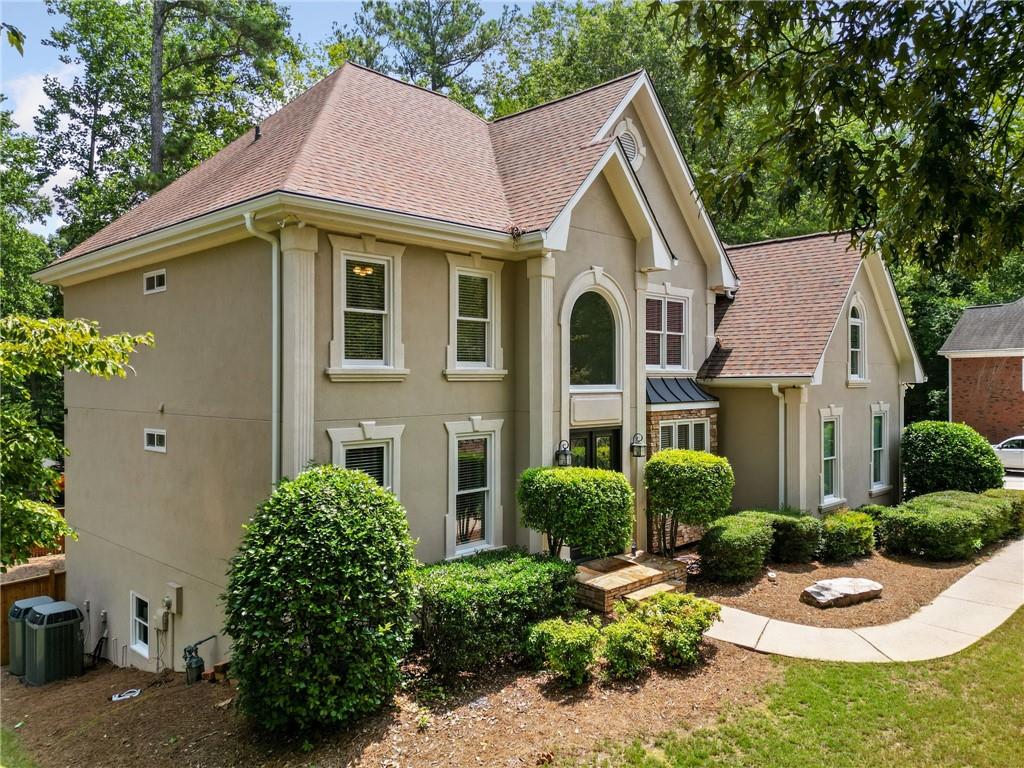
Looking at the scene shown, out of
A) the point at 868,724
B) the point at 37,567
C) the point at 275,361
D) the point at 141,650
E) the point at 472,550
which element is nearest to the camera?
the point at 868,724

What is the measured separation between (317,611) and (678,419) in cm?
942

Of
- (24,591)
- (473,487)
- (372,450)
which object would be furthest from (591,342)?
(24,591)

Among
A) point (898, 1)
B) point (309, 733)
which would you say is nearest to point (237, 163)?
point (309, 733)

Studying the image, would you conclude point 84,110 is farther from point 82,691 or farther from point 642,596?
point 642,596

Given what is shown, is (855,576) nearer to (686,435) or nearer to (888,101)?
(686,435)

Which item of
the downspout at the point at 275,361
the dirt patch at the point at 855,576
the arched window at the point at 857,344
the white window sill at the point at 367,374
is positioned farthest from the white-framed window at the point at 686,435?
the downspout at the point at 275,361

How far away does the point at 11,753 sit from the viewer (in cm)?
794

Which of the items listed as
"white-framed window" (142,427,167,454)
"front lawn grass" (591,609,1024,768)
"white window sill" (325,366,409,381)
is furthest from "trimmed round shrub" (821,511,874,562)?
"white-framed window" (142,427,167,454)

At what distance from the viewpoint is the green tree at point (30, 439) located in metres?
5.50

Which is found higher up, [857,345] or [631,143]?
[631,143]

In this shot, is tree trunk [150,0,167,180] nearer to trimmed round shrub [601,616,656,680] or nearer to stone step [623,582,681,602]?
stone step [623,582,681,602]

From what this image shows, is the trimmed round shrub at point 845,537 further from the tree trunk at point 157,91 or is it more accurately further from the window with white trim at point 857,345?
the tree trunk at point 157,91

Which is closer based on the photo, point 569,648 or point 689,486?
point 569,648

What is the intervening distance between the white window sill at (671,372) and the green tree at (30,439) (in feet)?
33.3
